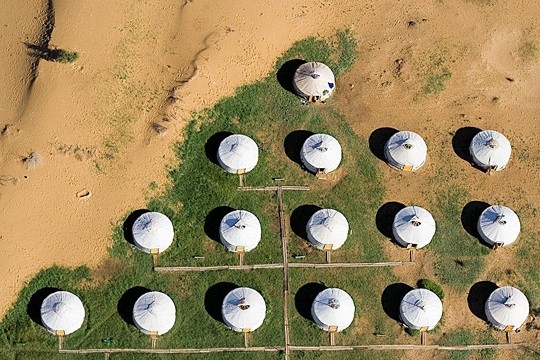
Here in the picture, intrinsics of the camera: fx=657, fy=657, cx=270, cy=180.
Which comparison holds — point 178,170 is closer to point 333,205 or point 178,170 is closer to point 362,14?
point 333,205

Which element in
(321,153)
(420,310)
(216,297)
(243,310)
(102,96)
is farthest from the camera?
(102,96)

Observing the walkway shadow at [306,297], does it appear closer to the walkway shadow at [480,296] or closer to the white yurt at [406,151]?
the walkway shadow at [480,296]

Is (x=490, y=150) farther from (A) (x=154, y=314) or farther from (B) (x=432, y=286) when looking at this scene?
(A) (x=154, y=314)

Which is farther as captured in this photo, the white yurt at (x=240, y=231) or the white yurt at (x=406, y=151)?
the white yurt at (x=406, y=151)

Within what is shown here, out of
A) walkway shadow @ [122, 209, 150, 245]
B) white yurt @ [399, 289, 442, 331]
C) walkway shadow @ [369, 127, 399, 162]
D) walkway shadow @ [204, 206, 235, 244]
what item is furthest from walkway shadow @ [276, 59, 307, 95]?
white yurt @ [399, 289, 442, 331]

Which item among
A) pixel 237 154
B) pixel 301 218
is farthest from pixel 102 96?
pixel 301 218

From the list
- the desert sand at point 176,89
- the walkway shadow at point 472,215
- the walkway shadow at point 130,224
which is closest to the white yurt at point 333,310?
the desert sand at point 176,89
